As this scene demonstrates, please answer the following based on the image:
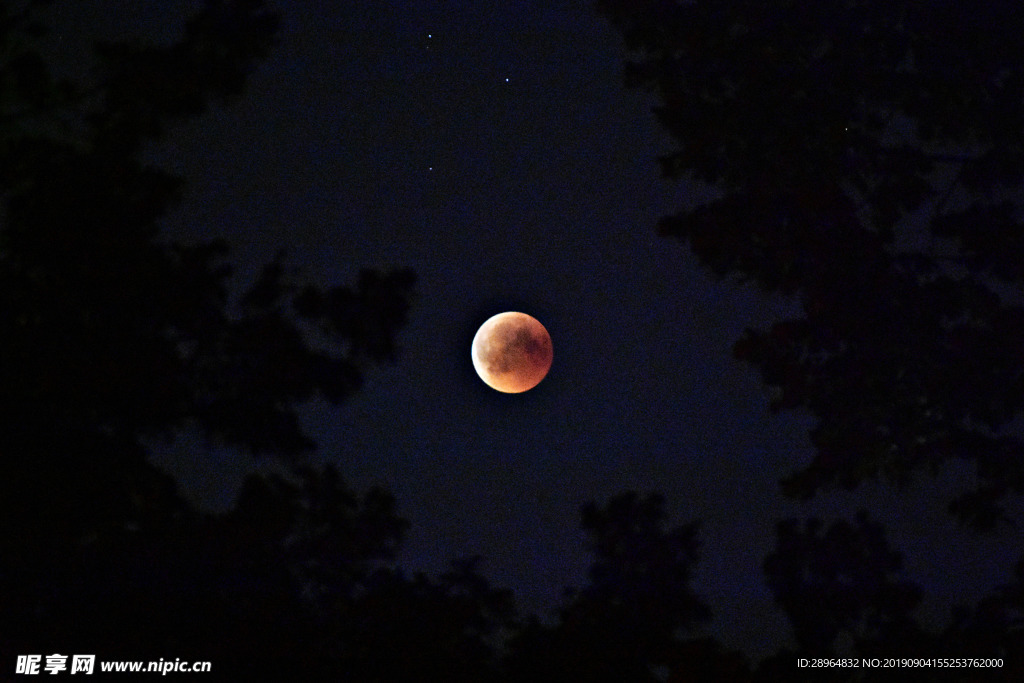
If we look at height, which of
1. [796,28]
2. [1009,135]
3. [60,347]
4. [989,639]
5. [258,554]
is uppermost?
[796,28]

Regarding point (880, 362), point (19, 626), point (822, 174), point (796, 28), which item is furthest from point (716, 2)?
point (19, 626)

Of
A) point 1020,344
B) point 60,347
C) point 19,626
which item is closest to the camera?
point 19,626

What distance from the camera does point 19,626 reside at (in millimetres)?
4820

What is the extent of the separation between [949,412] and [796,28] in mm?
2594

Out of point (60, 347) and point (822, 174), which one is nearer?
point (60, 347)

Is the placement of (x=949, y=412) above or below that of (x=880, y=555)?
above

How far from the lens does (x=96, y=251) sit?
17.0 feet

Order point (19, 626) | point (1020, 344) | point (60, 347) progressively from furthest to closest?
1. point (1020, 344)
2. point (60, 347)
3. point (19, 626)

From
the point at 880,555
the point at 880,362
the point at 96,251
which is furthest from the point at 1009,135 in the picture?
the point at 96,251

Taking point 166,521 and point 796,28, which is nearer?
point 166,521

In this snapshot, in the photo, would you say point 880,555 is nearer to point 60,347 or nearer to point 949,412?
point 949,412

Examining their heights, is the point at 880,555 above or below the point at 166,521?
below

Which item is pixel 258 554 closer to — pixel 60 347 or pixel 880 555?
pixel 60 347

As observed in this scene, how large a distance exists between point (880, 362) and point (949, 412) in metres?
0.53
